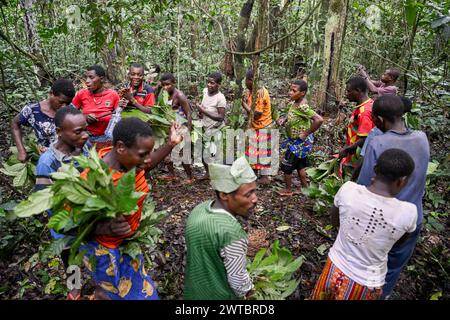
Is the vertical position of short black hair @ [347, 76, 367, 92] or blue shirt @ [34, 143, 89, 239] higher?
short black hair @ [347, 76, 367, 92]

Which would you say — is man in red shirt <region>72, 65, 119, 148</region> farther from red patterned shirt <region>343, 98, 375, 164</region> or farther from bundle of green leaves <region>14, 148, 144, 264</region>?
red patterned shirt <region>343, 98, 375, 164</region>

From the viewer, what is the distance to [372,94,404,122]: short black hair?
2.78 meters

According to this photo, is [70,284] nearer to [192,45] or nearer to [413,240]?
[413,240]

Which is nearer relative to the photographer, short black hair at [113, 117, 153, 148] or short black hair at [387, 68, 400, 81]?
short black hair at [113, 117, 153, 148]

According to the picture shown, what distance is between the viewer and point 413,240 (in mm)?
2830

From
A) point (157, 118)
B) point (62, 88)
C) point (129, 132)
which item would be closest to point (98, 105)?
point (62, 88)

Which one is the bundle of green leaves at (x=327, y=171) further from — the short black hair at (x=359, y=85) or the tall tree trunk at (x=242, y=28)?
the tall tree trunk at (x=242, y=28)

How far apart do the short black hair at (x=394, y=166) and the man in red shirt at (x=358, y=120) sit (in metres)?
1.67

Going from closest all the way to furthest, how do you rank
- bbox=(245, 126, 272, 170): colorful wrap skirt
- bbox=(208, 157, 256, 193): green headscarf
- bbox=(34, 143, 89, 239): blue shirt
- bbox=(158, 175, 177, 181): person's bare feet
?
bbox=(208, 157, 256, 193): green headscarf, bbox=(34, 143, 89, 239): blue shirt, bbox=(245, 126, 272, 170): colorful wrap skirt, bbox=(158, 175, 177, 181): person's bare feet

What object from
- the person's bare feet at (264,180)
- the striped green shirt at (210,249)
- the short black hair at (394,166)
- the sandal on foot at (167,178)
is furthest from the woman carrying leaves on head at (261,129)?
the striped green shirt at (210,249)

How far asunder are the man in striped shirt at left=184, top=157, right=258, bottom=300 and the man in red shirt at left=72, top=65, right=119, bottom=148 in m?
2.81

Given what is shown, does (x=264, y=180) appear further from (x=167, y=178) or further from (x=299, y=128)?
(x=167, y=178)

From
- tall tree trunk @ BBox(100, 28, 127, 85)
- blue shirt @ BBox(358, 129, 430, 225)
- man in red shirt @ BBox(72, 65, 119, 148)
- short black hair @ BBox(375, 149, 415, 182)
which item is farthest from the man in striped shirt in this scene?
tall tree trunk @ BBox(100, 28, 127, 85)

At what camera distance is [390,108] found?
2.79 meters
